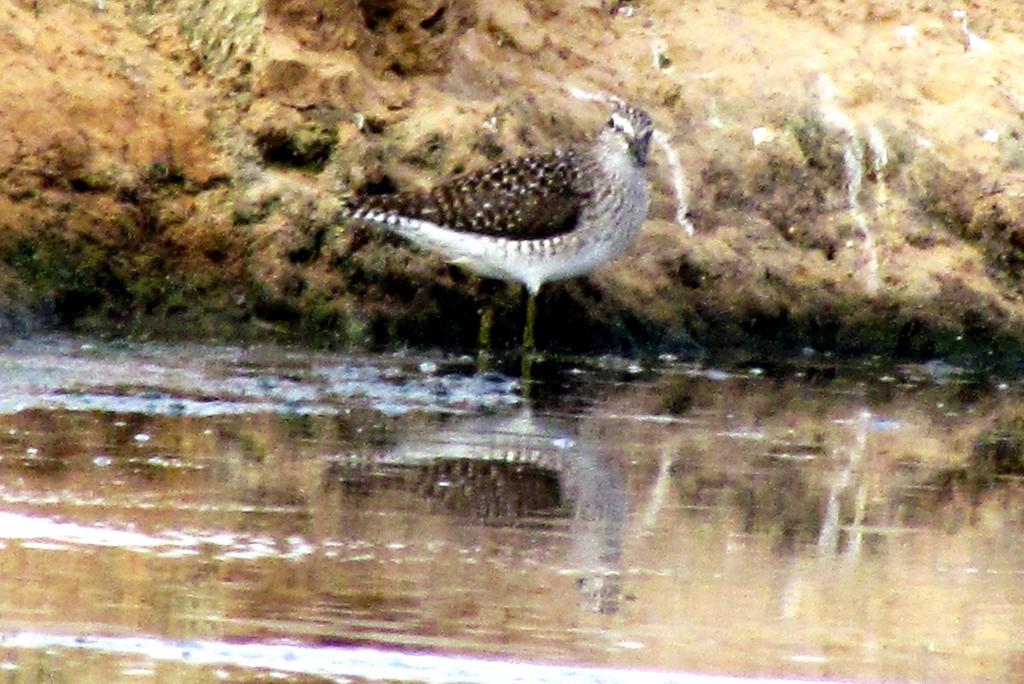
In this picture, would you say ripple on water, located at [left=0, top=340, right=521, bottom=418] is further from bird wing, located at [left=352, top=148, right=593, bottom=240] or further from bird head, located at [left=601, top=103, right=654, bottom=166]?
bird head, located at [left=601, top=103, right=654, bottom=166]

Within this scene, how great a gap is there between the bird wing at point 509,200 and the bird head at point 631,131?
0.19 meters

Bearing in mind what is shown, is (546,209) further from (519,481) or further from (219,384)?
(519,481)

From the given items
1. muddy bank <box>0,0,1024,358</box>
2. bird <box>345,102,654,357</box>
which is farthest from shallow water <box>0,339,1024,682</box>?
bird <box>345,102,654,357</box>

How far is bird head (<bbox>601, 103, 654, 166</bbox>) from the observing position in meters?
10.9

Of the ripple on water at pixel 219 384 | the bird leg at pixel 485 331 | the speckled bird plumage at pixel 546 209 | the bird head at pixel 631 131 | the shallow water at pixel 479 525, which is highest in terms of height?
the bird head at pixel 631 131

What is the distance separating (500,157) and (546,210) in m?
0.39

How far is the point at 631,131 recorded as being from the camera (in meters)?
10.9

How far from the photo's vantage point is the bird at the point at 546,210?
10602 mm

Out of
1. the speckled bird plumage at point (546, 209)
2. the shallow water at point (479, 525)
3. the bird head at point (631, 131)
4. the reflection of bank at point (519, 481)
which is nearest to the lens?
the shallow water at point (479, 525)

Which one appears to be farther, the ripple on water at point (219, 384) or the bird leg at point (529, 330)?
the bird leg at point (529, 330)

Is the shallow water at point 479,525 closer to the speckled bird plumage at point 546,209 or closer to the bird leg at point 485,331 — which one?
the bird leg at point 485,331

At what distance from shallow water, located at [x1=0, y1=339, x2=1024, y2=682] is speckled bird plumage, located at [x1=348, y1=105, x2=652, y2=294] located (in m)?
0.72

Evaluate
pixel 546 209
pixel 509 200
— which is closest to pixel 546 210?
pixel 546 209

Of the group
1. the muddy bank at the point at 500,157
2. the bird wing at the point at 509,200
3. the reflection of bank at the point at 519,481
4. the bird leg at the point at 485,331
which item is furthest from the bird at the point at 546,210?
the reflection of bank at the point at 519,481
